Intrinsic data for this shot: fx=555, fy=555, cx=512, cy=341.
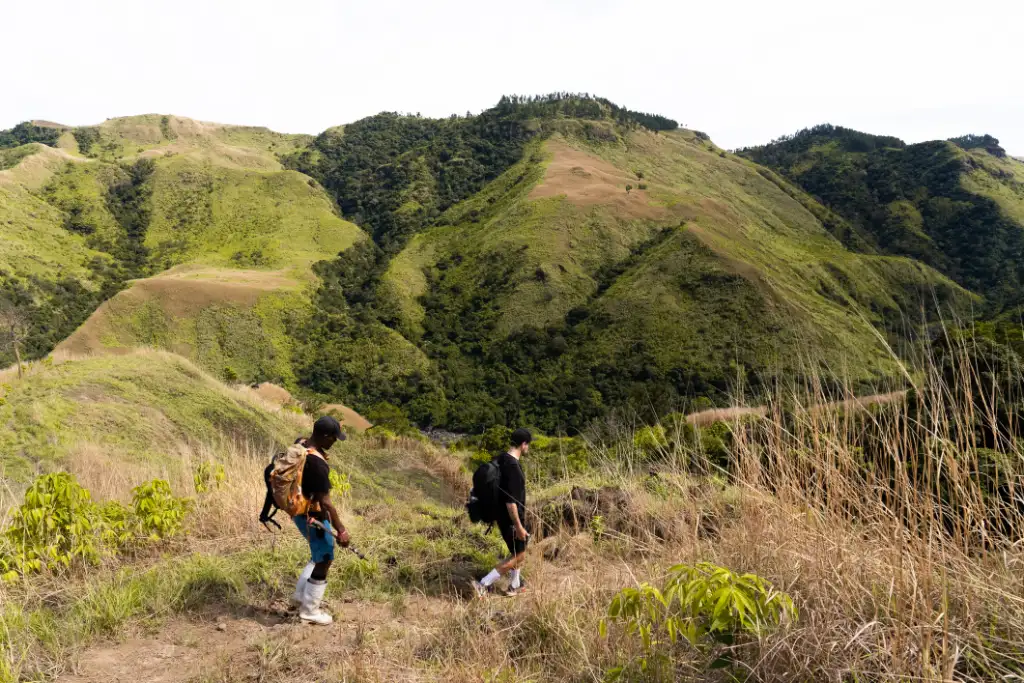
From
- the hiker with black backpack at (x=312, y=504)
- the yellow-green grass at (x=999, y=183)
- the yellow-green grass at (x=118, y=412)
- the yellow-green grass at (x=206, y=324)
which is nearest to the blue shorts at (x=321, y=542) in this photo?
the hiker with black backpack at (x=312, y=504)

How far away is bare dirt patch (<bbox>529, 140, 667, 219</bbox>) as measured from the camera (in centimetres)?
9256

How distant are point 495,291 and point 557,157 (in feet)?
164

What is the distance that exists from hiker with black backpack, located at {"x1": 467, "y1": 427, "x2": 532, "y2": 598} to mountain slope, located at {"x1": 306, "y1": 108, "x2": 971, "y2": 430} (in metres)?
44.5

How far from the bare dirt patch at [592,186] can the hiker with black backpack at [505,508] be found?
90.3 meters

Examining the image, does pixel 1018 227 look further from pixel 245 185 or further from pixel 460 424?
pixel 245 185

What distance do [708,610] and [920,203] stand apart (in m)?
163

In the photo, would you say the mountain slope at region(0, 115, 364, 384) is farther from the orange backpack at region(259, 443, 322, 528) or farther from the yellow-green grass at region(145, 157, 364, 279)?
the orange backpack at region(259, 443, 322, 528)

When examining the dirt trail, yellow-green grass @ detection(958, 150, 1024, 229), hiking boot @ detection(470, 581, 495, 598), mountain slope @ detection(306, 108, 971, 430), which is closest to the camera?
the dirt trail

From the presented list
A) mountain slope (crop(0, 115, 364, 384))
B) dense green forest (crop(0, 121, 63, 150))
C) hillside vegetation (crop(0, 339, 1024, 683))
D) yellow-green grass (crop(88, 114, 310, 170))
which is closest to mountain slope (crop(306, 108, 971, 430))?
mountain slope (crop(0, 115, 364, 384))

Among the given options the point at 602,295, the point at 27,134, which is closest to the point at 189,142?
the point at 27,134

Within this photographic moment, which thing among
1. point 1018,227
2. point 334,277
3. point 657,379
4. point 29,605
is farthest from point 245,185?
point 1018,227

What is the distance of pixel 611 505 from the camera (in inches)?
250

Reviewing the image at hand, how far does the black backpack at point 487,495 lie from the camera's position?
479cm

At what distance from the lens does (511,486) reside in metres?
4.78
